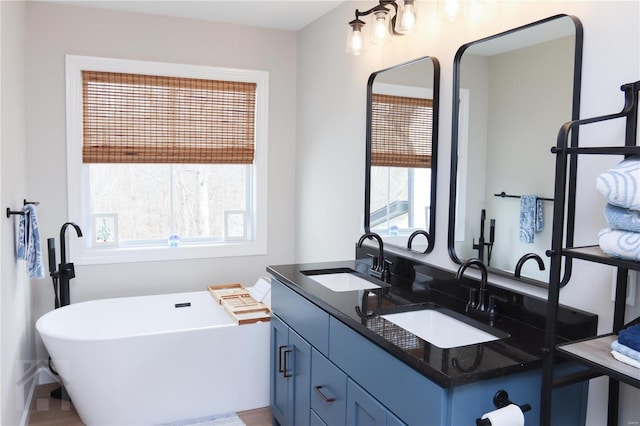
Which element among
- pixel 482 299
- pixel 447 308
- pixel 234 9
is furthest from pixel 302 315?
pixel 234 9

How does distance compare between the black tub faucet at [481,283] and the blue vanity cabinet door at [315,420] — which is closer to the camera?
the black tub faucet at [481,283]

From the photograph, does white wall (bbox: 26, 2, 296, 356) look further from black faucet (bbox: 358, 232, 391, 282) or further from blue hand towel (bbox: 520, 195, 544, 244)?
blue hand towel (bbox: 520, 195, 544, 244)

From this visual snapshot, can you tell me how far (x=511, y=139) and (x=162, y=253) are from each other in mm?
2718

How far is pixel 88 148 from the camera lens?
355cm

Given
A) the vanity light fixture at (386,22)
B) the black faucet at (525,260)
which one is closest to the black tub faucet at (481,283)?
the black faucet at (525,260)

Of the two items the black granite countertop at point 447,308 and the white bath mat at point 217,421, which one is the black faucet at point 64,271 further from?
the black granite countertop at point 447,308

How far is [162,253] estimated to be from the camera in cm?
378

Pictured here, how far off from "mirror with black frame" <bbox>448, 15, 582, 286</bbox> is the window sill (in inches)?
83.5

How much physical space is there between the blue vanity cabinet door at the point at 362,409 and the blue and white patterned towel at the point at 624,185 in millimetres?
979

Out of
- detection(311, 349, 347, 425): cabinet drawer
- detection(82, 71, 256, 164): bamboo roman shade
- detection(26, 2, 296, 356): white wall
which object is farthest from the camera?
detection(82, 71, 256, 164): bamboo roman shade

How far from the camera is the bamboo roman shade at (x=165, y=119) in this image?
140 inches

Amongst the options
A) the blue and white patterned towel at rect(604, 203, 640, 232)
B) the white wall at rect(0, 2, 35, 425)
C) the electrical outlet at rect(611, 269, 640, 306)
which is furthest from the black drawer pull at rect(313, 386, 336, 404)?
the white wall at rect(0, 2, 35, 425)

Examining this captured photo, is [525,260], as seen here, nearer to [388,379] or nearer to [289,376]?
[388,379]

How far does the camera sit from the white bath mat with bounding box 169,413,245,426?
2.94 meters
